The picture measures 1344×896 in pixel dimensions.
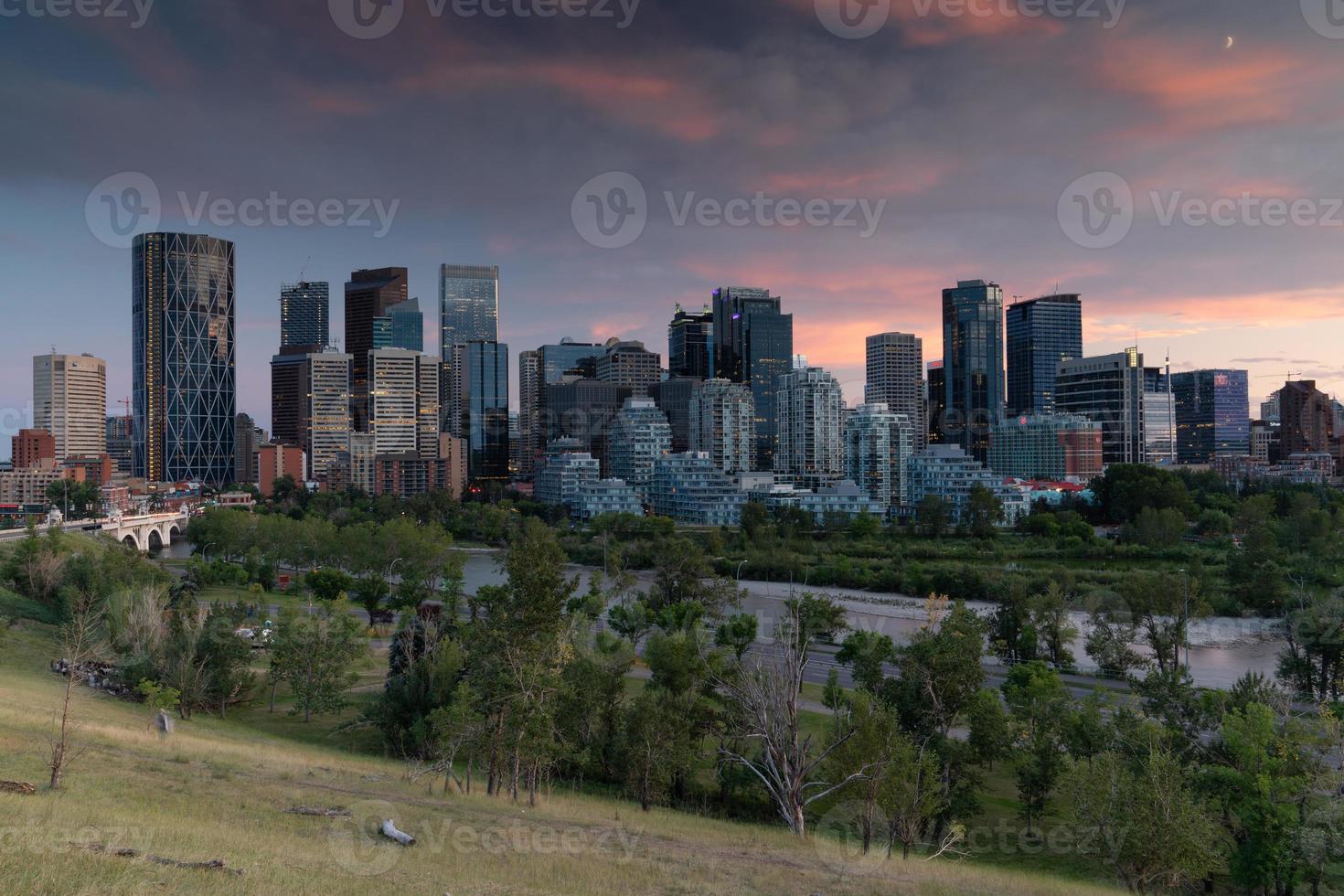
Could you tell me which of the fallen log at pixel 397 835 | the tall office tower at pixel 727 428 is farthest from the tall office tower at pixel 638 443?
the fallen log at pixel 397 835

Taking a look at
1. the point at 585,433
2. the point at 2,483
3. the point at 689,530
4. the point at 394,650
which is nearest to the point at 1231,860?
the point at 394,650

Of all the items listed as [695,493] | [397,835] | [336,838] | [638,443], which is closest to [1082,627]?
[397,835]

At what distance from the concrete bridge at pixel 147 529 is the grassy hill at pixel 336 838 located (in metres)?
83.2

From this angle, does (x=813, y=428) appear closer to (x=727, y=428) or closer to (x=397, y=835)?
(x=727, y=428)

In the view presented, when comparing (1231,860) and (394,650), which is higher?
(394,650)

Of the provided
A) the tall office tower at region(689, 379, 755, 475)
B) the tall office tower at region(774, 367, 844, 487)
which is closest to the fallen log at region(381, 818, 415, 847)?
the tall office tower at region(689, 379, 755, 475)

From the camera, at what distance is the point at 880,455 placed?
130 meters

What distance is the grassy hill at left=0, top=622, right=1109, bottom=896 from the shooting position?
41.5 feet

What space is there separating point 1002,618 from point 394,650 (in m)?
30.8

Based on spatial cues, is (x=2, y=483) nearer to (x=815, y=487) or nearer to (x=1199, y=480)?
(x=815, y=487)

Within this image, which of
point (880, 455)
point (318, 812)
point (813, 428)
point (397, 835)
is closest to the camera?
point (397, 835)

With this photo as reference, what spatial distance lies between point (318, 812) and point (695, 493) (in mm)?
96751

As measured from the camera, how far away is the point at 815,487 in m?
139

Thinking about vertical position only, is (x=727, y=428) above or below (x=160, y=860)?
above
